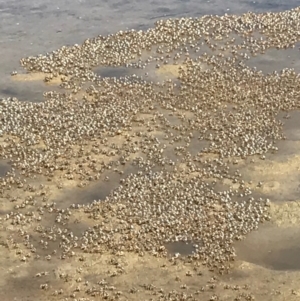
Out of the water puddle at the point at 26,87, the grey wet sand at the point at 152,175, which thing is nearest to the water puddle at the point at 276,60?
the grey wet sand at the point at 152,175

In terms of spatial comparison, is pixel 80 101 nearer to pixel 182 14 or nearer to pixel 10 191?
pixel 10 191

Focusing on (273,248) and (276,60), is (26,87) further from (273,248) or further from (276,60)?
(273,248)

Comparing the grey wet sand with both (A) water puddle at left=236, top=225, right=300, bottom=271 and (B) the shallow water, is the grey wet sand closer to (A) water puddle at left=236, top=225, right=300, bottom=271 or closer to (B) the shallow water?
(A) water puddle at left=236, top=225, right=300, bottom=271

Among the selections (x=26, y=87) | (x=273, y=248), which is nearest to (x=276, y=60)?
(x=273, y=248)

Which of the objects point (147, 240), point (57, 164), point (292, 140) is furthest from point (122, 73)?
point (147, 240)

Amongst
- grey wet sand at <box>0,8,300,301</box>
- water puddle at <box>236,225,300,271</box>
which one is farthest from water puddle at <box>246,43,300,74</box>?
water puddle at <box>236,225,300,271</box>

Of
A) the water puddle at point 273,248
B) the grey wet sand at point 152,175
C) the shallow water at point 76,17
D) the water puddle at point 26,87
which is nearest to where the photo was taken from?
the grey wet sand at point 152,175

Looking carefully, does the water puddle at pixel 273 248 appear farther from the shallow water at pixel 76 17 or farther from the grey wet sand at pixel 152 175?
the shallow water at pixel 76 17

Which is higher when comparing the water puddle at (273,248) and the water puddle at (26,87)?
the water puddle at (26,87)
